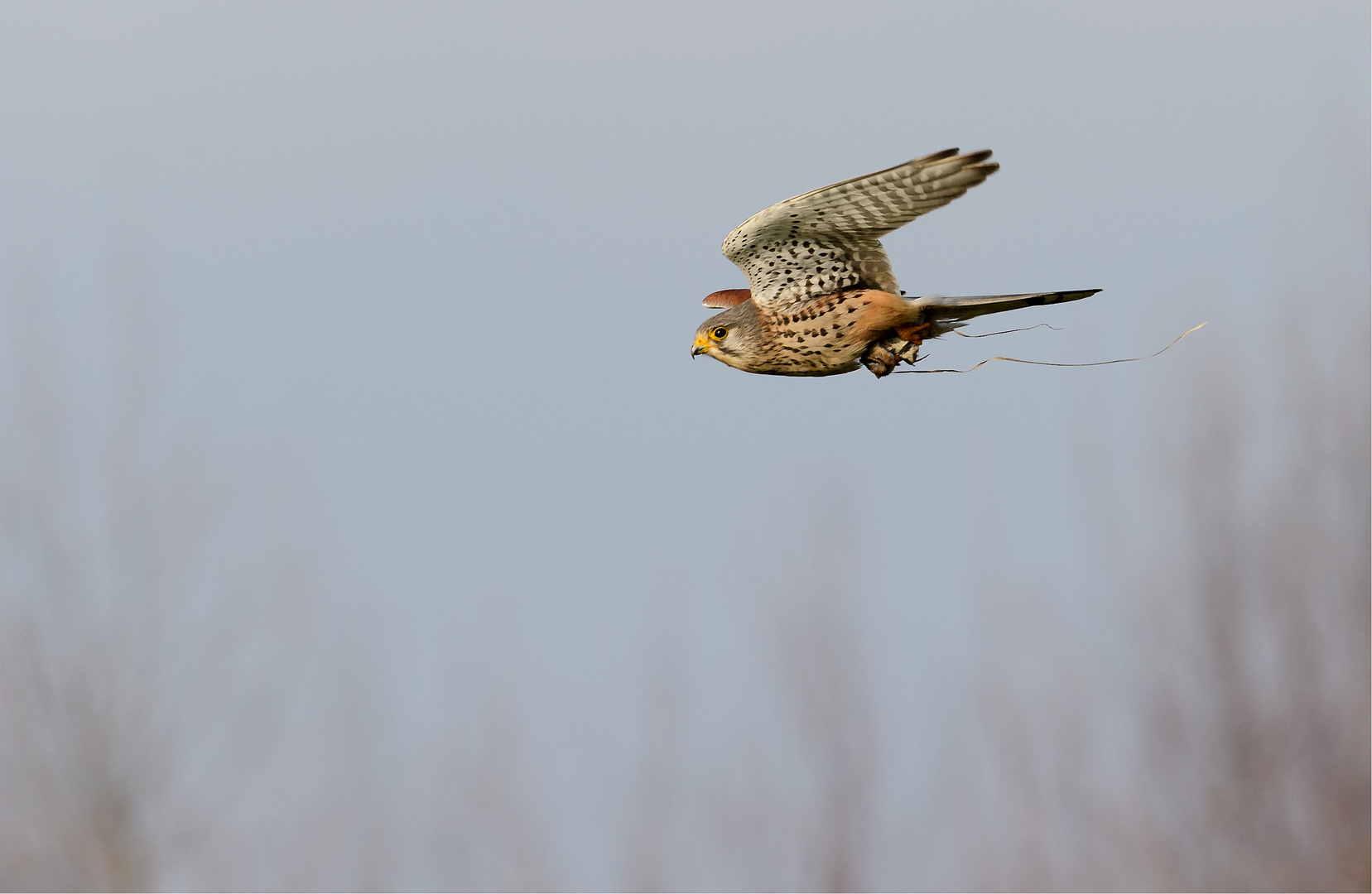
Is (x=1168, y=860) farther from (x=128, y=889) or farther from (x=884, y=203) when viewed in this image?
(x=884, y=203)

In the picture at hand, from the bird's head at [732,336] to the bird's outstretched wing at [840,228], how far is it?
3.6 inches

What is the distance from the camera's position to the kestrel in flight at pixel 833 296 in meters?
4.95

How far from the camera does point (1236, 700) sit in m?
13.0

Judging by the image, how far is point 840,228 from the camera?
5.18m

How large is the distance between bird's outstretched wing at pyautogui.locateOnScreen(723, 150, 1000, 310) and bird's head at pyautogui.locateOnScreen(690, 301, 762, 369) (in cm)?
9

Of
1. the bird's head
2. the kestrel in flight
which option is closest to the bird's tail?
the kestrel in flight

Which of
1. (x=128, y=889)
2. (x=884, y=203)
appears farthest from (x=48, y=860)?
(x=884, y=203)

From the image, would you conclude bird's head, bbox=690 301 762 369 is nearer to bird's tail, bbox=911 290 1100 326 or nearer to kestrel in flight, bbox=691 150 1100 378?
kestrel in flight, bbox=691 150 1100 378

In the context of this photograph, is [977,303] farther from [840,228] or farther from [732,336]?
[732,336]

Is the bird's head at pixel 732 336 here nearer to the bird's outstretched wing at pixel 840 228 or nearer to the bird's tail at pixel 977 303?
the bird's outstretched wing at pixel 840 228

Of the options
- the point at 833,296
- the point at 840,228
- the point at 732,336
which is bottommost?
the point at 732,336

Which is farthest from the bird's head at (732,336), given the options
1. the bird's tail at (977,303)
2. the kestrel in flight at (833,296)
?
the bird's tail at (977,303)

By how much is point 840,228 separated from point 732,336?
604 millimetres

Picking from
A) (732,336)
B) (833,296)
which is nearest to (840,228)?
(833,296)
